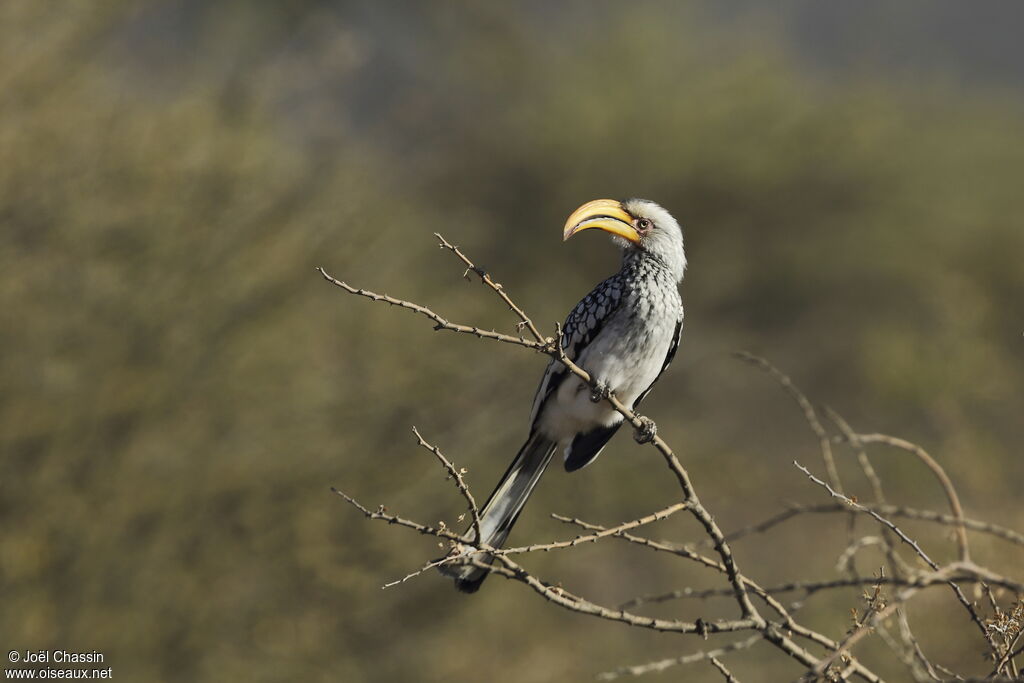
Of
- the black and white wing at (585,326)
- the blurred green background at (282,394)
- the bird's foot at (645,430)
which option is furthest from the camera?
the blurred green background at (282,394)

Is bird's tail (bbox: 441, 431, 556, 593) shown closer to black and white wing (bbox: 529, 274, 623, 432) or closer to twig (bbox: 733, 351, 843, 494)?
black and white wing (bbox: 529, 274, 623, 432)

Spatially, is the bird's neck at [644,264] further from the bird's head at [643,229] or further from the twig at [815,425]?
the twig at [815,425]

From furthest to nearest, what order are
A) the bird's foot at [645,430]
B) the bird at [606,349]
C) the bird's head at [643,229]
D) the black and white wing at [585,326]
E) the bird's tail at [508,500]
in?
the bird's head at [643,229], the black and white wing at [585,326], the bird at [606,349], the bird's tail at [508,500], the bird's foot at [645,430]

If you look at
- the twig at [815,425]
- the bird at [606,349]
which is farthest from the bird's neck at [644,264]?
the twig at [815,425]

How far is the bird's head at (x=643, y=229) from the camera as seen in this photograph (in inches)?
167

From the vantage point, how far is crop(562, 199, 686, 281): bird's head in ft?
13.9

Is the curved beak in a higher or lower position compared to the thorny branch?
higher

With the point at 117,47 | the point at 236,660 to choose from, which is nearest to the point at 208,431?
the point at 236,660

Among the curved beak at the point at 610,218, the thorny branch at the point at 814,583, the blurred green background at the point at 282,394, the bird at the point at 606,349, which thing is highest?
the blurred green background at the point at 282,394

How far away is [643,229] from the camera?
4305mm

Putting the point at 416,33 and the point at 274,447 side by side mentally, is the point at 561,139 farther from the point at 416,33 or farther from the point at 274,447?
the point at 274,447

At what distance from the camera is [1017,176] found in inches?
679

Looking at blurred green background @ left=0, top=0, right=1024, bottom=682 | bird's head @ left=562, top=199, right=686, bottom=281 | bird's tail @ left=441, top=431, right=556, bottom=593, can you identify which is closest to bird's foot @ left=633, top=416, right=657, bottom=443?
bird's tail @ left=441, top=431, right=556, bottom=593

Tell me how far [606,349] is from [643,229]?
582 mm
